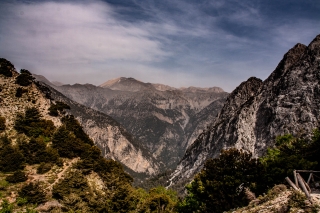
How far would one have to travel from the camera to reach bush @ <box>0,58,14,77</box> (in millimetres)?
51031

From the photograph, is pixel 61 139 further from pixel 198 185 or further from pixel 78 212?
pixel 198 185

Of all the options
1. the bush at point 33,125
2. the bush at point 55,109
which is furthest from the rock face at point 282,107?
the bush at point 33,125

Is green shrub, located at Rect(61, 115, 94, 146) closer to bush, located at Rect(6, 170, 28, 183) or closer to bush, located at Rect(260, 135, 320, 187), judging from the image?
bush, located at Rect(6, 170, 28, 183)

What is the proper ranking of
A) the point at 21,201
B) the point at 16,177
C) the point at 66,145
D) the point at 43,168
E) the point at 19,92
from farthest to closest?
the point at 19,92
the point at 66,145
the point at 43,168
the point at 16,177
the point at 21,201

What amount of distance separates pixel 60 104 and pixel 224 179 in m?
39.9

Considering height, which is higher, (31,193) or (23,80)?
(23,80)

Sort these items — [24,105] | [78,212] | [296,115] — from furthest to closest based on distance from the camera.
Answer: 1. [296,115]
2. [24,105]
3. [78,212]

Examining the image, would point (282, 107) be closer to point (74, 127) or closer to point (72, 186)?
point (74, 127)

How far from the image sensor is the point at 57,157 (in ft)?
132

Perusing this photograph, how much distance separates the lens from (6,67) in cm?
5197

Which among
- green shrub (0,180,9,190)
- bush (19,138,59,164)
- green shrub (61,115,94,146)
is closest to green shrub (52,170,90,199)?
bush (19,138,59,164)

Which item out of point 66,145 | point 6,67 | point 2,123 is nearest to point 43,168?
point 66,145

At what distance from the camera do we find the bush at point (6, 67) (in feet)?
167

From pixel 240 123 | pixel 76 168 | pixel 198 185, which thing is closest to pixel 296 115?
pixel 240 123
